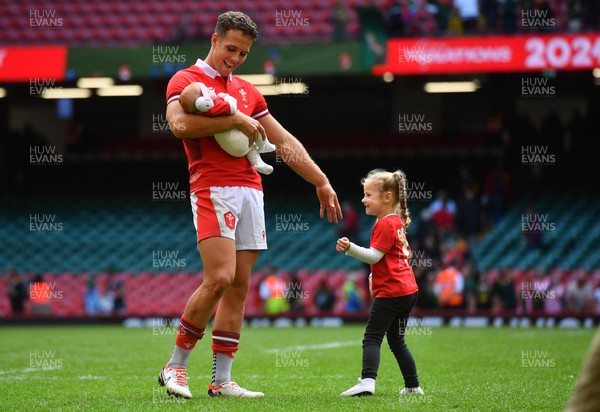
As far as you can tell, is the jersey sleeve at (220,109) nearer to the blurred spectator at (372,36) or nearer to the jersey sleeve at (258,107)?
the jersey sleeve at (258,107)

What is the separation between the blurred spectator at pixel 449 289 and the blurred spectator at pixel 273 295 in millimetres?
3603

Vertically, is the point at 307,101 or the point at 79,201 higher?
the point at 307,101

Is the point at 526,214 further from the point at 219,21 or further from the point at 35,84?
the point at 219,21

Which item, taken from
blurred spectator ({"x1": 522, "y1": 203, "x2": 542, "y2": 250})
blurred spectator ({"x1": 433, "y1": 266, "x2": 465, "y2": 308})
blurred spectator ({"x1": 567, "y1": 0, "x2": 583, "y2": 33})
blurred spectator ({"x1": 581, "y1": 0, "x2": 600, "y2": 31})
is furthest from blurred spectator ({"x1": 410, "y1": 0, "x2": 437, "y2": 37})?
blurred spectator ({"x1": 433, "y1": 266, "x2": 465, "y2": 308})

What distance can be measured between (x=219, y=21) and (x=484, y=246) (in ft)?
58.3

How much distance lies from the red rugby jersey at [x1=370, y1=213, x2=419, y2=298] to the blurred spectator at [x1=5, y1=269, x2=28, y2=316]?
17.8 m

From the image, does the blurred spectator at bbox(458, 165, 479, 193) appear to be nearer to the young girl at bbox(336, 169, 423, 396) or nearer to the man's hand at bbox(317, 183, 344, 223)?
the young girl at bbox(336, 169, 423, 396)

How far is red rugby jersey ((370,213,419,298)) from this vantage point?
629 centimetres

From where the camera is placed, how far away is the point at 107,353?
1154 cm

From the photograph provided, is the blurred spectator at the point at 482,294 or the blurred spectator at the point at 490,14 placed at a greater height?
the blurred spectator at the point at 490,14

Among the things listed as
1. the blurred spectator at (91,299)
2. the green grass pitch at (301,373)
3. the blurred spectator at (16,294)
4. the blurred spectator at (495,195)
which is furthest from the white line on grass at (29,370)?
the blurred spectator at (495,195)

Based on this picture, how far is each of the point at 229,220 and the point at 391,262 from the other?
1.17 metres

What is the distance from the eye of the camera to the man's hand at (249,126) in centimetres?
585

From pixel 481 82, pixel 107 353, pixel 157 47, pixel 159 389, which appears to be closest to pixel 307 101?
pixel 481 82
